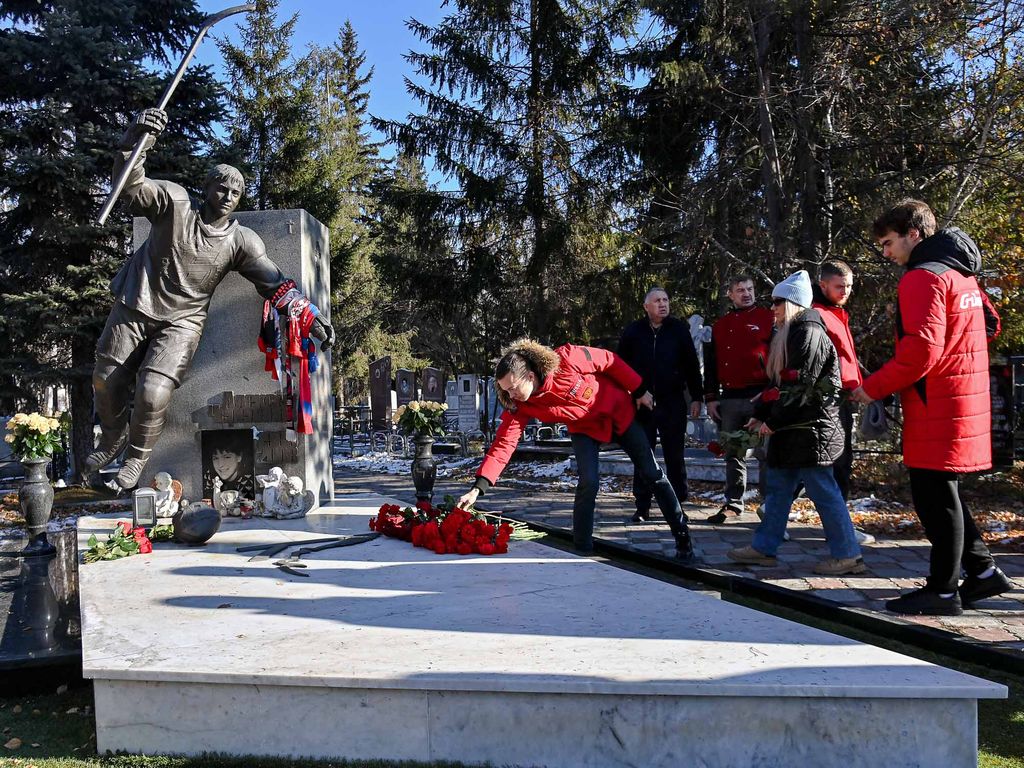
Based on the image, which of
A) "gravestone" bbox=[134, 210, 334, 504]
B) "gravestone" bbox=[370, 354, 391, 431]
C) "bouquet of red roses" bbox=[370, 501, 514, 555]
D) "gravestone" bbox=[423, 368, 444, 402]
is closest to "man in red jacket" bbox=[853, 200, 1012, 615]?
"bouquet of red roses" bbox=[370, 501, 514, 555]

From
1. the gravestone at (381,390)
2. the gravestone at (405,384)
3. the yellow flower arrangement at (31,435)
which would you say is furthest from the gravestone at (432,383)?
the yellow flower arrangement at (31,435)

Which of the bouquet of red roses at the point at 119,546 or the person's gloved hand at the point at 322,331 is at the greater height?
the person's gloved hand at the point at 322,331

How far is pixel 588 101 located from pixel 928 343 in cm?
1239

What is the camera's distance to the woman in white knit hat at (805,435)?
4.54 metres

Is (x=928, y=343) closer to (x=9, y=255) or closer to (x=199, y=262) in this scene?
(x=199, y=262)

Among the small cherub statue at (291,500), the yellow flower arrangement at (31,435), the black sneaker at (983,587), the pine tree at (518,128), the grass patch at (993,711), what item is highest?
the pine tree at (518,128)

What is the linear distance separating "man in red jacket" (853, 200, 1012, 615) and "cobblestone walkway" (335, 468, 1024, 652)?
185mm

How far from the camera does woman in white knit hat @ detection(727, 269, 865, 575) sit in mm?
4535

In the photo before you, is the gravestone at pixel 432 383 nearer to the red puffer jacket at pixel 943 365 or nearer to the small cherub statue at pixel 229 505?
the small cherub statue at pixel 229 505

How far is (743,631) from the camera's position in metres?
3.17

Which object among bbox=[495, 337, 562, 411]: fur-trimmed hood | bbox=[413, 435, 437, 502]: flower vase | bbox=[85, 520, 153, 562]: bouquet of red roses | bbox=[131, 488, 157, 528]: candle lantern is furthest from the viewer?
bbox=[413, 435, 437, 502]: flower vase

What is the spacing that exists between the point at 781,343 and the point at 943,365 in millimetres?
1107

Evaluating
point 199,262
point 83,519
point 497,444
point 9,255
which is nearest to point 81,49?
point 9,255

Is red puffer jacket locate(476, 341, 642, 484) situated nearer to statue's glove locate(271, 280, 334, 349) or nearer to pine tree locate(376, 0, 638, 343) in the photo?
statue's glove locate(271, 280, 334, 349)
